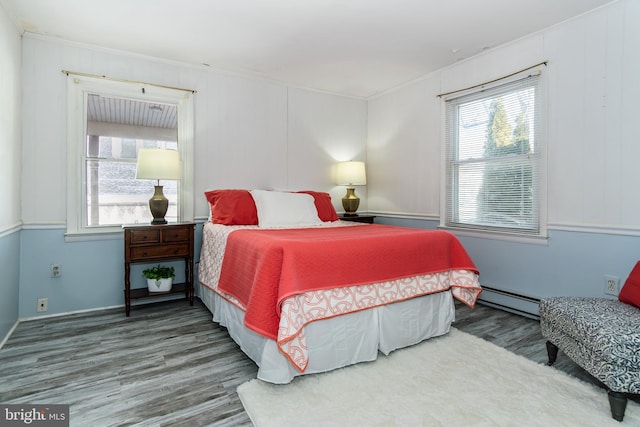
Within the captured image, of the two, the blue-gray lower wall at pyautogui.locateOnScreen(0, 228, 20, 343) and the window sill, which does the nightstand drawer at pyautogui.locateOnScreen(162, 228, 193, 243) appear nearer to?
the blue-gray lower wall at pyautogui.locateOnScreen(0, 228, 20, 343)

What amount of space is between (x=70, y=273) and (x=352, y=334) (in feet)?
8.79

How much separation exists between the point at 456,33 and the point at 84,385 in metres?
3.75

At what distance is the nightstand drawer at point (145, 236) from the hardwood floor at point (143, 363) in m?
0.67

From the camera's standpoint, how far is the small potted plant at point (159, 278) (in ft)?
Answer: 10.5

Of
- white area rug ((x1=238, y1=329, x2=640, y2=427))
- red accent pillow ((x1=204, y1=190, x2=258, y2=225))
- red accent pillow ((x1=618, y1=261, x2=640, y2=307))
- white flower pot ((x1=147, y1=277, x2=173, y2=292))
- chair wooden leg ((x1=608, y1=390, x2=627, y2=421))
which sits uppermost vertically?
red accent pillow ((x1=204, y1=190, x2=258, y2=225))

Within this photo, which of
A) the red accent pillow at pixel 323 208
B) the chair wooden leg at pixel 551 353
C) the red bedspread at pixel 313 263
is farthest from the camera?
the red accent pillow at pixel 323 208

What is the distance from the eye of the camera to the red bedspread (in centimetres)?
188

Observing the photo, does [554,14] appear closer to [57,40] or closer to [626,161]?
[626,161]

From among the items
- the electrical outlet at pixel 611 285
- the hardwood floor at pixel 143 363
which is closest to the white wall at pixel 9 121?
the hardwood floor at pixel 143 363

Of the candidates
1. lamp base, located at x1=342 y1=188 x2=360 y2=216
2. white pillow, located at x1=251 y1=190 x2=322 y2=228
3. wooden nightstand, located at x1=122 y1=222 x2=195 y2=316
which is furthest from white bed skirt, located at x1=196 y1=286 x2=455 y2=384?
lamp base, located at x1=342 y1=188 x2=360 y2=216

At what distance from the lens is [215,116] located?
382cm

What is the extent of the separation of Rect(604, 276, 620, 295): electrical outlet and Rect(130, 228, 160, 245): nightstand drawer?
12.2ft

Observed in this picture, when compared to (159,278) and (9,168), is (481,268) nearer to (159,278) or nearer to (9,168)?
(159,278)

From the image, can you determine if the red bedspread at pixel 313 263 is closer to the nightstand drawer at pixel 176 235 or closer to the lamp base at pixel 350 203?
the nightstand drawer at pixel 176 235
